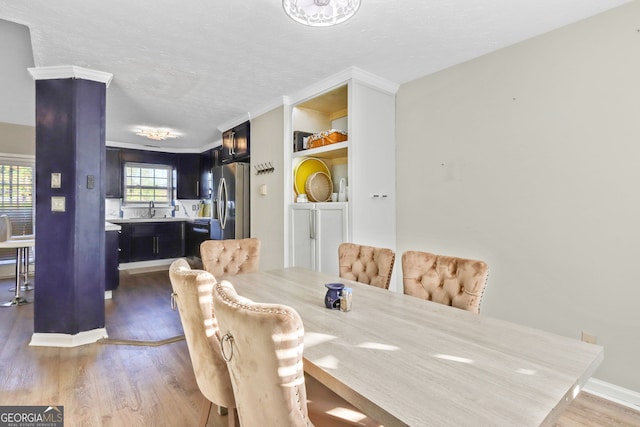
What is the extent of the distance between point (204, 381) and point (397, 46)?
2410 mm

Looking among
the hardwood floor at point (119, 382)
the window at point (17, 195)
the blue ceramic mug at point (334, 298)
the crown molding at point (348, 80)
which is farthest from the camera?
the window at point (17, 195)

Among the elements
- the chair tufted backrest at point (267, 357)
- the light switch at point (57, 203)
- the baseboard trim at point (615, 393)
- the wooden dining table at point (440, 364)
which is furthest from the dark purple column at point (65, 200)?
the baseboard trim at point (615, 393)

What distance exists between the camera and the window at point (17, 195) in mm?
4980

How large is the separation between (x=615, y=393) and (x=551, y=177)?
1.37 m

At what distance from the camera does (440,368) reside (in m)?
0.92

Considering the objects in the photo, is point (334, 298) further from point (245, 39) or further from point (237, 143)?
point (237, 143)

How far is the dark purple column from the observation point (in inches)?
108

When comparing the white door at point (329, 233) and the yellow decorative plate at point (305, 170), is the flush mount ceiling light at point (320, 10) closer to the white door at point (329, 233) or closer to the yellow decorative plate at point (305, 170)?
the white door at point (329, 233)

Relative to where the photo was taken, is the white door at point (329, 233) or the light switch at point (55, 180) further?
the white door at point (329, 233)

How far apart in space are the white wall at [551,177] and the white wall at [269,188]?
1563mm

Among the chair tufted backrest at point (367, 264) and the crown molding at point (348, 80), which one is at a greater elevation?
the crown molding at point (348, 80)

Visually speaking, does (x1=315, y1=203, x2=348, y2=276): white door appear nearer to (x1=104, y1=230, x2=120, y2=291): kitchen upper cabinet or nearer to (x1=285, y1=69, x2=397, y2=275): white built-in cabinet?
(x1=285, y1=69, x2=397, y2=275): white built-in cabinet

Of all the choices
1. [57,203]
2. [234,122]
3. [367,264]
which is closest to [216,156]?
[234,122]

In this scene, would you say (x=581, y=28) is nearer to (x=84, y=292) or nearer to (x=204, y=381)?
(x=204, y=381)
